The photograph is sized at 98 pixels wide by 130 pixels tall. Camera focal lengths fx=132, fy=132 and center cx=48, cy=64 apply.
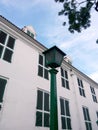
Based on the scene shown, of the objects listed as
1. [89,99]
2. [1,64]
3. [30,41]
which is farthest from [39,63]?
[89,99]

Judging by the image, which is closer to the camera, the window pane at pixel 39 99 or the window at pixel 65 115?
the window pane at pixel 39 99

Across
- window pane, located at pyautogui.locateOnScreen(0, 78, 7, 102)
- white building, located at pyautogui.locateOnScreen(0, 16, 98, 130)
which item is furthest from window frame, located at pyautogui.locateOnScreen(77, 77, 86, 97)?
window pane, located at pyautogui.locateOnScreen(0, 78, 7, 102)

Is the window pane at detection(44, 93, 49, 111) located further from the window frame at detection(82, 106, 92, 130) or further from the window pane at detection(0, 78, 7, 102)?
the window frame at detection(82, 106, 92, 130)

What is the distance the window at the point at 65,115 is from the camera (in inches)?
343

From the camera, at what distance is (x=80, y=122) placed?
10.2m

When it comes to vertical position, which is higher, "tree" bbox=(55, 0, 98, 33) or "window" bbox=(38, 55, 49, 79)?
"tree" bbox=(55, 0, 98, 33)

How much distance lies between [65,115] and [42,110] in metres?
2.43

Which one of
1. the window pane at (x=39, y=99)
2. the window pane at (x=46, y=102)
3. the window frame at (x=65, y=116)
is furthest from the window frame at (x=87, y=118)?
the window pane at (x=39, y=99)

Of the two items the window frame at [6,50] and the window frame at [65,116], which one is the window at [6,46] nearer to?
the window frame at [6,50]

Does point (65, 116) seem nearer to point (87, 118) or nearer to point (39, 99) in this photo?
point (39, 99)

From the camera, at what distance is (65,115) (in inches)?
361

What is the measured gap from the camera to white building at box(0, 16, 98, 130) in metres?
6.11

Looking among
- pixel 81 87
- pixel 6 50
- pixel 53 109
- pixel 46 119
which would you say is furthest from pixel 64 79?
pixel 53 109

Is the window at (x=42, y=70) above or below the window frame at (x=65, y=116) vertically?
above
